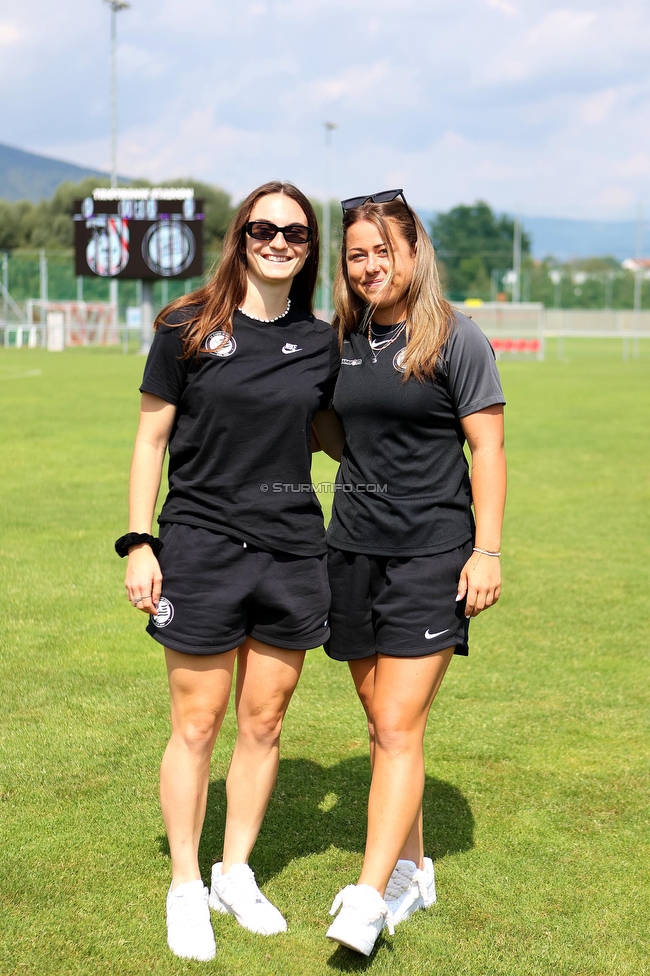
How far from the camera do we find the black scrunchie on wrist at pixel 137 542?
9.07 feet

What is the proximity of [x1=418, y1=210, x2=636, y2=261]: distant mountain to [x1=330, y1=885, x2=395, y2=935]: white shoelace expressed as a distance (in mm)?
55329

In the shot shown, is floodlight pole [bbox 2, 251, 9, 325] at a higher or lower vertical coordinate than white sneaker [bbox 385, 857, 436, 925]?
higher

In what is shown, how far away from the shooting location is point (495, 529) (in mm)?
2783

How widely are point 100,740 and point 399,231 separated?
241cm

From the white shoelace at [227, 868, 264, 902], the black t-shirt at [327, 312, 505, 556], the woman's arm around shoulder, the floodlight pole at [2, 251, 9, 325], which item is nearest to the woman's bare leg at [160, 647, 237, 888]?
the white shoelace at [227, 868, 264, 902]

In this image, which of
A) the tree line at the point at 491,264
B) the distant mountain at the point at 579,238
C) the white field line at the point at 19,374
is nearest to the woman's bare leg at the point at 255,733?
the white field line at the point at 19,374

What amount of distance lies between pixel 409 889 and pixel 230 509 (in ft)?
3.99

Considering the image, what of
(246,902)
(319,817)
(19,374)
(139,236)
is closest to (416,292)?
(246,902)

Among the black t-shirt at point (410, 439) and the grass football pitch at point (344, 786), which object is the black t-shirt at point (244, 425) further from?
→ the grass football pitch at point (344, 786)

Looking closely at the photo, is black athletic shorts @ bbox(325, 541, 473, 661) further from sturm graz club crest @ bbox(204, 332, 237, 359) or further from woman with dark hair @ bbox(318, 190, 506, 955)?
sturm graz club crest @ bbox(204, 332, 237, 359)

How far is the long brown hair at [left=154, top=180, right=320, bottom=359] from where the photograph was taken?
8.87 ft

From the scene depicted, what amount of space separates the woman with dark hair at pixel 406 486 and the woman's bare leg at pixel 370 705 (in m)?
0.12

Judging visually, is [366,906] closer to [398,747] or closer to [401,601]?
[398,747]

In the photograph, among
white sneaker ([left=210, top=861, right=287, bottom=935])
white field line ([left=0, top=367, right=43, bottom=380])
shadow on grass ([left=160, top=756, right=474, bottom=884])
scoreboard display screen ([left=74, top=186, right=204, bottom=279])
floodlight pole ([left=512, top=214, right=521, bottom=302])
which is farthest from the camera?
floodlight pole ([left=512, top=214, right=521, bottom=302])
